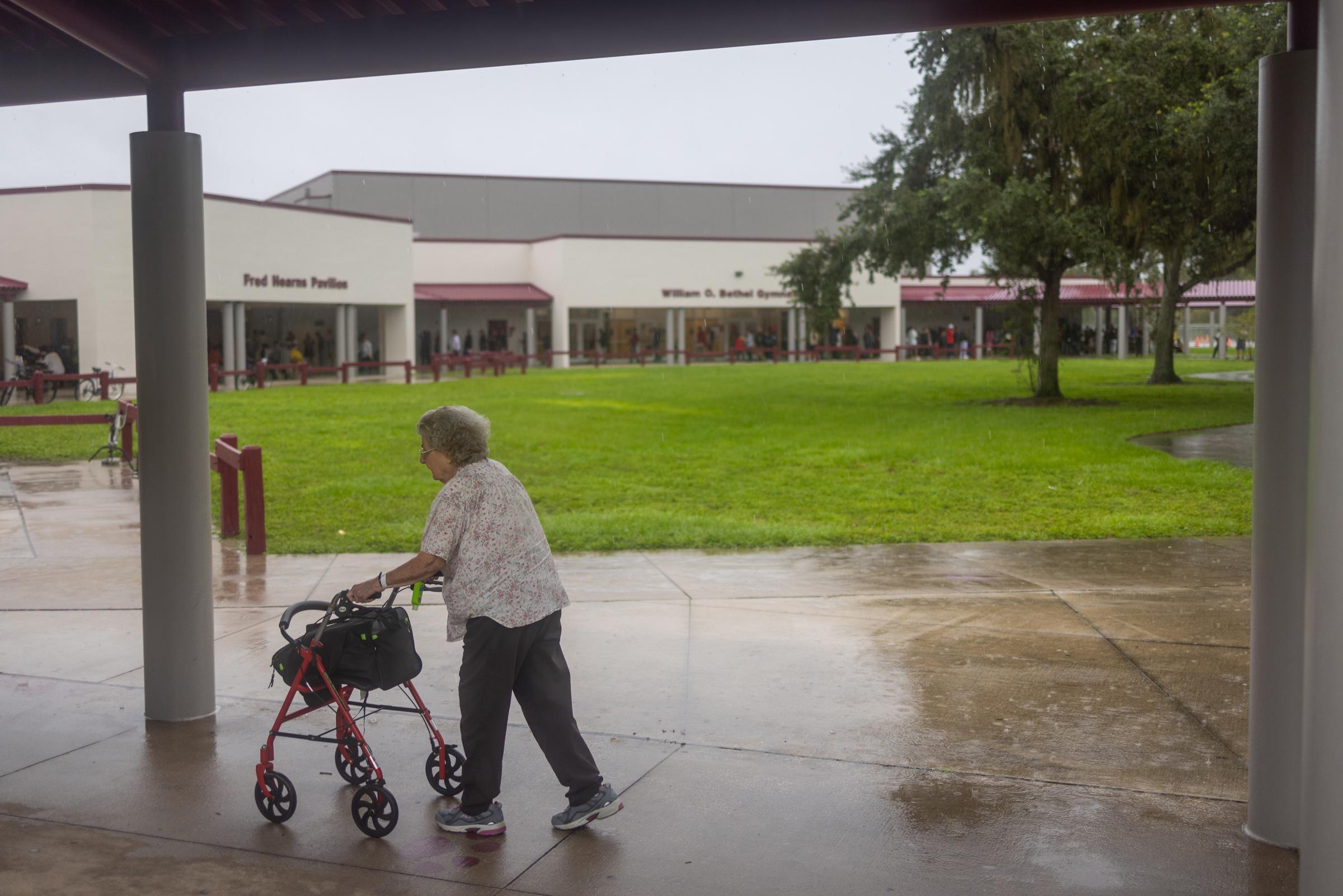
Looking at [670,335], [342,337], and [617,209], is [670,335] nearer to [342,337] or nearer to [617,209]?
[617,209]

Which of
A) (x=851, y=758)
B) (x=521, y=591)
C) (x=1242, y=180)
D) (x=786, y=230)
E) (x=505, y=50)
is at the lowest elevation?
(x=851, y=758)

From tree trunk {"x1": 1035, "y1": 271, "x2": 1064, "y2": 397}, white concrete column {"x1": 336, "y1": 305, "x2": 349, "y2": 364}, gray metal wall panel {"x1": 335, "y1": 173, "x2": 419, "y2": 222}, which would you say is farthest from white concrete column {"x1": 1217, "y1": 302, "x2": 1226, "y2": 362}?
gray metal wall panel {"x1": 335, "y1": 173, "x2": 419, "y2": 222}

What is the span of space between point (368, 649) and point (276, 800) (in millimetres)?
716

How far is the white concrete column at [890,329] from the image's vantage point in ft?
220

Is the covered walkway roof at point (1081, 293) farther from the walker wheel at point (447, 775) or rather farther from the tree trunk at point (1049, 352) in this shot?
the walker wheel at point (447, 775)

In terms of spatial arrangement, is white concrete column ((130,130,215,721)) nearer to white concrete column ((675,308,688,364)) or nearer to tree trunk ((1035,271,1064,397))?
tree trunk ((1035,271,1064,397))

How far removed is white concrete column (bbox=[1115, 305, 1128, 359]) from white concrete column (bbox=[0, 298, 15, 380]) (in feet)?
155

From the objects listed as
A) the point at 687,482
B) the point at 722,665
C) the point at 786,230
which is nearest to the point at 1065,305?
the point at 786,230

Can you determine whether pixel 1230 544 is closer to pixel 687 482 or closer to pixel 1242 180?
pixel 687 482

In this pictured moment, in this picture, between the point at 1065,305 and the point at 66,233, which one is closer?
the point at 66,233

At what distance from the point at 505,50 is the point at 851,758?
3.52 m

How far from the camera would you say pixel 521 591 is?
15.7 feet

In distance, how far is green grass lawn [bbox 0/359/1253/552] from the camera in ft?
42.8

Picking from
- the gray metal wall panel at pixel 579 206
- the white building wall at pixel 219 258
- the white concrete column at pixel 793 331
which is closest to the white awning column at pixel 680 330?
the white concrete column at pixel 793 331
